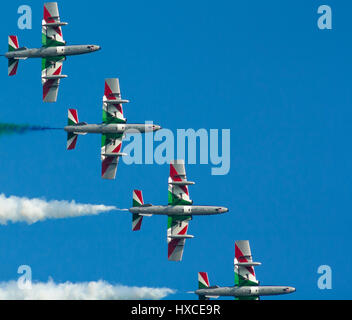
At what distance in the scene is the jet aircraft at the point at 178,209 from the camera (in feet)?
446

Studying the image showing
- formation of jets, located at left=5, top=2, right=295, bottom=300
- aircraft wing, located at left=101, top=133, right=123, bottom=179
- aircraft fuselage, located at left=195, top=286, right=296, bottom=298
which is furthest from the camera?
aircraft wing, located at left=101, top=133, right=123, bottom=179

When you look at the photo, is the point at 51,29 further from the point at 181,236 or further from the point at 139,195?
the point at 181,236

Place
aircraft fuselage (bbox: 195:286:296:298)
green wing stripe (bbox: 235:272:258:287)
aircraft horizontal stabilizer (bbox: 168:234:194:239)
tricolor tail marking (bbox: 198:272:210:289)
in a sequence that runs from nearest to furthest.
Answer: aircraft fuselage (bbox: 195:286:296:298), tricolor tail marking (bbox: 198:272:210:289), green wing stripe (bbox: 235:272:258:287), aircraft horizontal stabilizer (bbox: 168:234:194:239)

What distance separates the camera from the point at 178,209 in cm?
13650

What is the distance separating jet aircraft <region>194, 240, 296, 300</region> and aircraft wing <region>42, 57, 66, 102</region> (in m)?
28.3

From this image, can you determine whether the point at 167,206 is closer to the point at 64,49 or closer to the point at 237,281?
the point at 237,281

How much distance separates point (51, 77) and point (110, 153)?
11716 millimetres

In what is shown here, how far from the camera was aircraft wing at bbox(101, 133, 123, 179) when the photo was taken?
138250mm

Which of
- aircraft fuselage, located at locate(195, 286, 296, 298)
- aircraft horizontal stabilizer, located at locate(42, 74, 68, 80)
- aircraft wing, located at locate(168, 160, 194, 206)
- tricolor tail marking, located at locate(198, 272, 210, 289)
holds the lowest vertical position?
aircraft fuselage, located at locate(195, 286, 296, 298)

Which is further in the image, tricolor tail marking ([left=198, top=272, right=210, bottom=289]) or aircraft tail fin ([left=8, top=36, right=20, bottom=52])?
aircraft tail fin ([left=8, top=36, right=20, bottom=52])

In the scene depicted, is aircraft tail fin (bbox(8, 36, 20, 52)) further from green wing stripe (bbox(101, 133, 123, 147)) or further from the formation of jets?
green wing stripe (bbox(101, 133, 123, 147))

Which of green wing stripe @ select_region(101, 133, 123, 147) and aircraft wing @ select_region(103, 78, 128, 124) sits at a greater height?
Result: aircraft wing @ select_region(103, 78, 128, 124)

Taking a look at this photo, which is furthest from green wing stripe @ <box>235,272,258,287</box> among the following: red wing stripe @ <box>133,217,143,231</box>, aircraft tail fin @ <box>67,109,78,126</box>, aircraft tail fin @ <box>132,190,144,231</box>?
aircraft tail fin @ <box>67,109,78,126</box>

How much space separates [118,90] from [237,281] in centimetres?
2737
